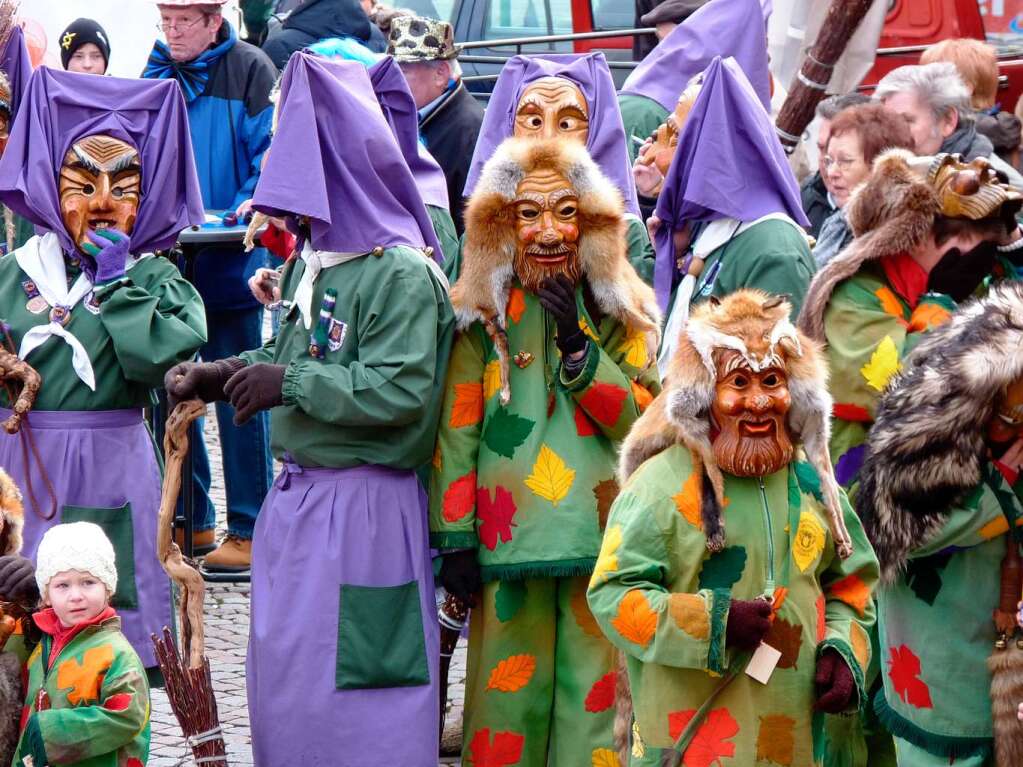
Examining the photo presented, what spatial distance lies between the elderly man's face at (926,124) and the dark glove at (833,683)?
3888 mm

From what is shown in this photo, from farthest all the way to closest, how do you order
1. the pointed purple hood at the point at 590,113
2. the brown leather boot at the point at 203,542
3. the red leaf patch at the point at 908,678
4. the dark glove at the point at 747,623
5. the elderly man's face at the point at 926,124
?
1. the brown leather boot at the point at 203,542
2. the elderly man's face at the point at 926,124
3. the pointed purple hood at the point at 590,113
4. the red leaf patch at the point at 908,678
5. the dark glove at the point at 747,623

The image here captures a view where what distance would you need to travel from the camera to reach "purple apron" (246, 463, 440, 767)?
5.20 metres

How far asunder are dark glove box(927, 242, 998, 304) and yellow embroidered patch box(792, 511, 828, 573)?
1250 millimetres

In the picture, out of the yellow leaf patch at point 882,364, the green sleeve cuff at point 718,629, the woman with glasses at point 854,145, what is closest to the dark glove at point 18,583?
the green sleeve cuff at point 718,629

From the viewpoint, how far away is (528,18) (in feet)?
36.3

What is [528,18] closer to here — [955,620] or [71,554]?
[71,554]

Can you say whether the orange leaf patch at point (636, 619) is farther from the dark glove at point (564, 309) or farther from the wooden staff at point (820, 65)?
the wooden staff at point (820, 65)

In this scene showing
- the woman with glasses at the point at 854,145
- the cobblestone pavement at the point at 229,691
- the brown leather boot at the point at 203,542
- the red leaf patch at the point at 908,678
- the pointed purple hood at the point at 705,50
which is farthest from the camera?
the brown leather boot at the point at 203,542

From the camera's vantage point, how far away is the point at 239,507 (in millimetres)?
8438

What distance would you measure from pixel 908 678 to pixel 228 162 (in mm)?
4598

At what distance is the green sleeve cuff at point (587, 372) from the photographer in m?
5.20

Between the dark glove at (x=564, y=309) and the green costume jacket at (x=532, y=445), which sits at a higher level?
the dark glove at (x=564, y=309)

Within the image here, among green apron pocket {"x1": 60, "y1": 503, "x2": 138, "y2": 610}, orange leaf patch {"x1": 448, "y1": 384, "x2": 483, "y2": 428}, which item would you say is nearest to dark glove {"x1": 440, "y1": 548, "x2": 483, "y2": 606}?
orange leaf patch {"x1": 448, "y1": 384, "x2": 483, "y2": 428}

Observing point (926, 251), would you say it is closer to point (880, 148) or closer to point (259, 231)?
point (880, 148)
